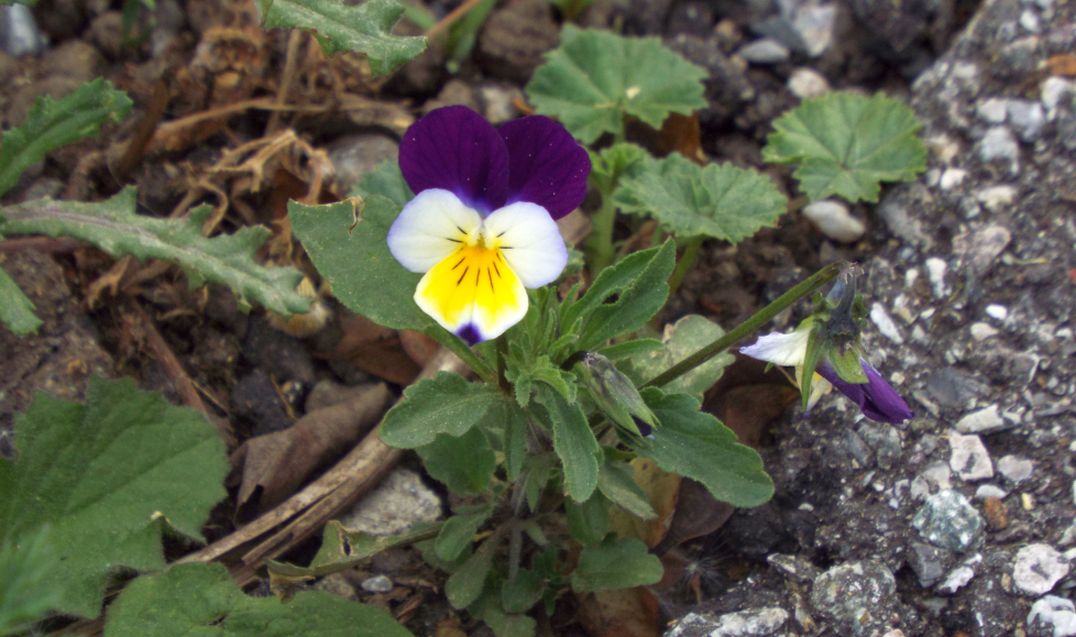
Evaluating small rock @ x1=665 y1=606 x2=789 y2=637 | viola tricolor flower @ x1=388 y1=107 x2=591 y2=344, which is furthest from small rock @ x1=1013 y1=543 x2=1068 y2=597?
viola tricolor flower @ x1=388 y1=107 x2=591 y2=344

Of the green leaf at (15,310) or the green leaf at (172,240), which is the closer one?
the green leaf at (15,310)

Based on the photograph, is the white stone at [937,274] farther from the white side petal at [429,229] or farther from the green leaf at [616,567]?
the white side petal at [429,229]

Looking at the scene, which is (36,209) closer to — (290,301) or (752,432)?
(290,301)

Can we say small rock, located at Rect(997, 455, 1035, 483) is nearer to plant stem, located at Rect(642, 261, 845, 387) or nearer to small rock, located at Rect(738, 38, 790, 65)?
plant stem, located at Rect(642, 261, 845, 387)

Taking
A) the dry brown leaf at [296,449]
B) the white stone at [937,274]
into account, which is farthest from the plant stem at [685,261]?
the dry brown leaf at [296,449]

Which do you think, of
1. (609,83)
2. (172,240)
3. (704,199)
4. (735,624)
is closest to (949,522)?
(735,624)

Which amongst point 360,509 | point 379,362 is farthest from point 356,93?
point 360,509
